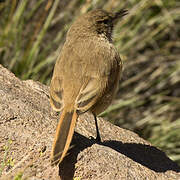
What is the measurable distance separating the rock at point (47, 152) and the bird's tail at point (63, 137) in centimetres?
12

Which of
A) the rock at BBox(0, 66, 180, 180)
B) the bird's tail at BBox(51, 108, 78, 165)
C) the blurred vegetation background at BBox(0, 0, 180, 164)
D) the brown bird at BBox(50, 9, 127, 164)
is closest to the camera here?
the bird's tail at BBox(51, 108, 78, 165)

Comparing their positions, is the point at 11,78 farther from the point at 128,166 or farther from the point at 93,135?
the point at 128,166

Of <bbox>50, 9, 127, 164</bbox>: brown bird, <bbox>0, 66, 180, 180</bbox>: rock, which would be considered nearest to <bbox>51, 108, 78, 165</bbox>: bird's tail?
<bbox>50, 9, 127, 164</bbox>: brown bird

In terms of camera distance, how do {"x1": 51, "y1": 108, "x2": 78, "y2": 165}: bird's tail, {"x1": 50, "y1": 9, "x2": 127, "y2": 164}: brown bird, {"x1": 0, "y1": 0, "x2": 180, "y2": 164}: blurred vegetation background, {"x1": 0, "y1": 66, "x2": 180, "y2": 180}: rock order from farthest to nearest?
{"x1": 0, "y1": 0, "x2": 180, "y2": 164}: blurred vegetation background, {"x1": 50, "y1": 9, "x2": 127, "y2": 164}: brown bird, {"x1": 0, "y1": 66, "x2": 180, "y2": 180}: rock, {"x1": 51, "y1": 108, "x2": 78, "y2": 165}: bird's tail

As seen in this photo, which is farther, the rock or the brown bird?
the brown bird

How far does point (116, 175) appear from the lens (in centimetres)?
397

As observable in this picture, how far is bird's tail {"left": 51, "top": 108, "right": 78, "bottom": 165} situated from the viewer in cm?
362

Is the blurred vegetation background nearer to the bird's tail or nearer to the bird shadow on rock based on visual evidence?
the bird shadow on rock

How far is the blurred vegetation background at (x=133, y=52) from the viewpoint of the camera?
7.01 meters

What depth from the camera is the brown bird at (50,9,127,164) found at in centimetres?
390

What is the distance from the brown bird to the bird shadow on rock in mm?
199

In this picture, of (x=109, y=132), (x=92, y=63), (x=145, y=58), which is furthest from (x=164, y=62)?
(x=92, y=63)

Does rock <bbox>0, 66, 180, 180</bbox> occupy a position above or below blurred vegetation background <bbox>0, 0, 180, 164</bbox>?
above

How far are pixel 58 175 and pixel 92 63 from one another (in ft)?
4.32
